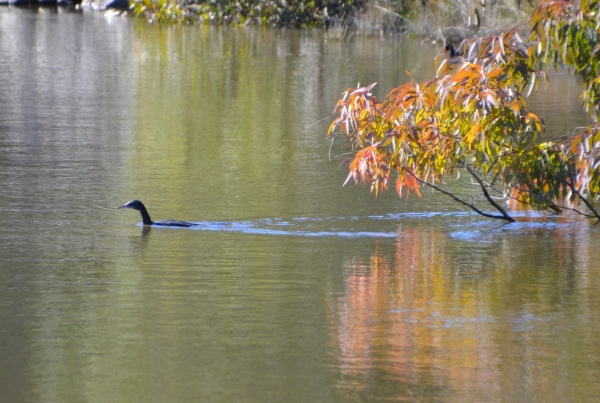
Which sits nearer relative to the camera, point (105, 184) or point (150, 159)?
point (105, 184)

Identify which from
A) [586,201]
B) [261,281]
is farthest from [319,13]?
[261,281]

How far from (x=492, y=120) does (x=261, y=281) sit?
2727mm

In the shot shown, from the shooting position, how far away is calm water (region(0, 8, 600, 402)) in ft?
20.4

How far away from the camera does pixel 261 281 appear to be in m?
8.08

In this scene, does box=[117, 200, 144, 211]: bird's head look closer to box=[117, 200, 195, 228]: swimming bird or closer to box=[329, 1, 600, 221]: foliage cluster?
box=[117, 200, 195, 228]: swimming bird

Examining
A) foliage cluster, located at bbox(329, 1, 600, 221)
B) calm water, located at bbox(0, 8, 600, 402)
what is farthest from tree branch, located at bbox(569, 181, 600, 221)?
calm water, located at bbox(0, 8, 600, 402)

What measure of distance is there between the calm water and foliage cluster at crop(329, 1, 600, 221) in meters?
0.50

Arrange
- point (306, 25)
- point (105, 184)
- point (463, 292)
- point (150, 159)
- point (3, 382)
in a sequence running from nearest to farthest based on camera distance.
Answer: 1. point (3, 382)
2. point (463, 292)
3. point (105, 184)
4. point (150, 159)
5. point (306, 25)

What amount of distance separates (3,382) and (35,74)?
19214mm

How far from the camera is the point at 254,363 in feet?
21.0

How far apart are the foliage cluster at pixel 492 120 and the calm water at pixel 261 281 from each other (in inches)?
19.6

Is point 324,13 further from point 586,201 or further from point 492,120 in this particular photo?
point 492,120

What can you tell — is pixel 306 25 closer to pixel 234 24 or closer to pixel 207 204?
pixel 234 24

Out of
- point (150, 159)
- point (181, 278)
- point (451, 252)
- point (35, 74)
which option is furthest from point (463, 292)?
point (35, 74)
